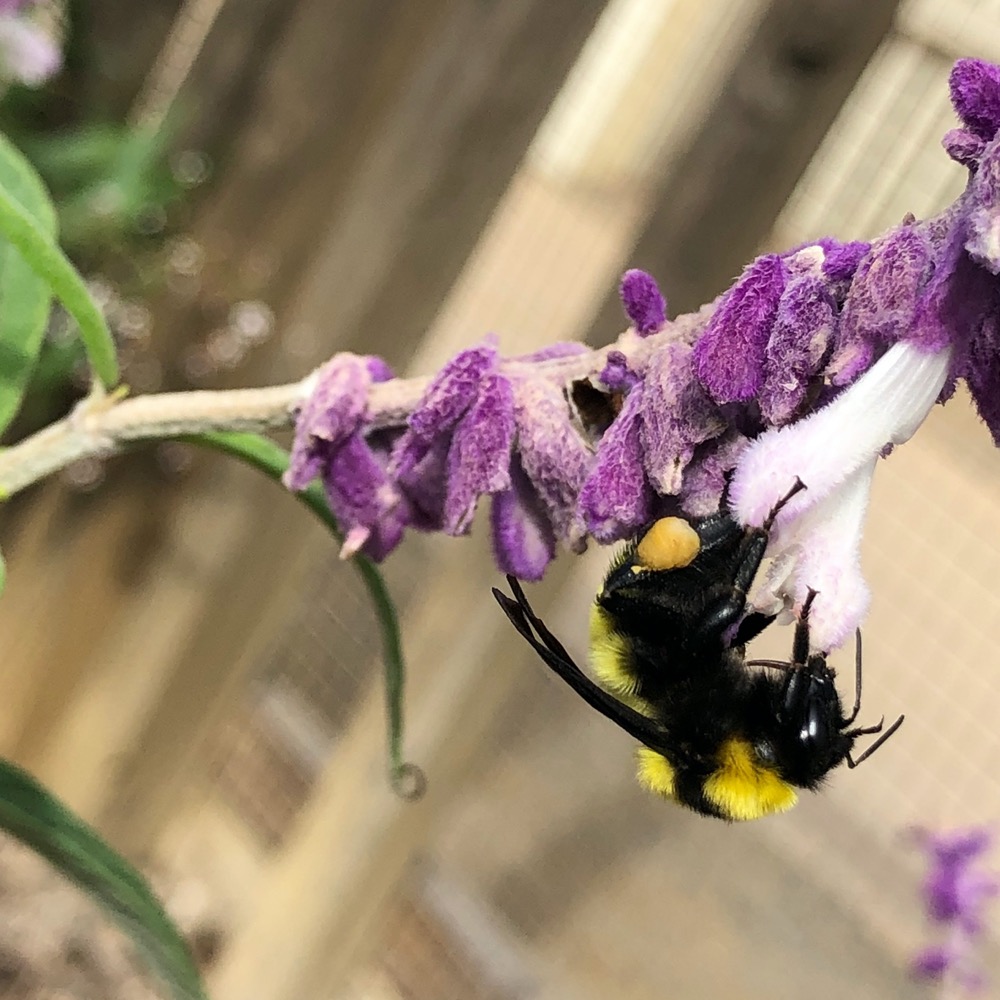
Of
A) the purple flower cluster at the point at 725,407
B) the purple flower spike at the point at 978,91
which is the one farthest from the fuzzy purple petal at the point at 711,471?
the purple flower spike at the point at 978,91

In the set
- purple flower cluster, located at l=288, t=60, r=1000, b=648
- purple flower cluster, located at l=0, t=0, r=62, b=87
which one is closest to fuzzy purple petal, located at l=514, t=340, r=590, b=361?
purple flower cluster, located at l=288, t=60, r=1000, b=648

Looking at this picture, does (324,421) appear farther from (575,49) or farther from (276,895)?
(276,895)

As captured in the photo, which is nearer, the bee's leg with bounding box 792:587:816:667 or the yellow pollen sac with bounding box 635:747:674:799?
the bee's leg with bounding box 792:587:816:667

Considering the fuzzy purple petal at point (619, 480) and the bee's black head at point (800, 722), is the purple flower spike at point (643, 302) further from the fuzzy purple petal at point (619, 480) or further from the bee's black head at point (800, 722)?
the bee's black head at point (800, 722)

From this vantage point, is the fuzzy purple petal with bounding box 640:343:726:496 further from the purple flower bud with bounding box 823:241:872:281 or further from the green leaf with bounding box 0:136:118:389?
the green leaf with bounding box 0:136:118:389

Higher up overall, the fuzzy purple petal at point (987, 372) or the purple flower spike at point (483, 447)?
the fuzzy purple petal at point (987, 372)

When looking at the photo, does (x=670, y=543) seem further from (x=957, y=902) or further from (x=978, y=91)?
(x=957, y=902)
